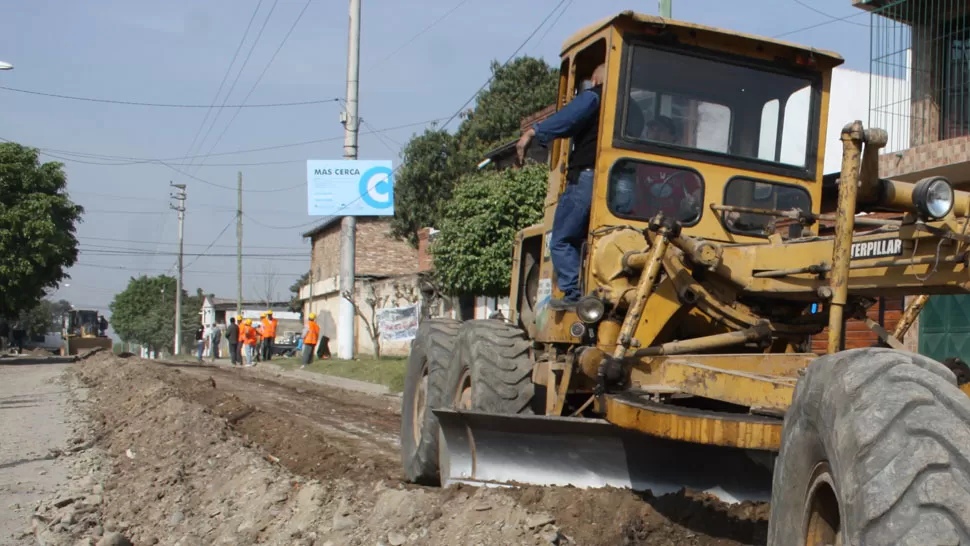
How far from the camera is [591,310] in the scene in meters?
5.92

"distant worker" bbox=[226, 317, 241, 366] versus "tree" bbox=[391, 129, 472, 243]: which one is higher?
"tree" bbox=[391, 129, 472, 243]

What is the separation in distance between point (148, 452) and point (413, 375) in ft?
11.8

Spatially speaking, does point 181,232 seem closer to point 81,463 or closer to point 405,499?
point 81,463

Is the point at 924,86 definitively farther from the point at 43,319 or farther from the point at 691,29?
the point at 43,319

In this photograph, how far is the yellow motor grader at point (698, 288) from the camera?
4.21 meters

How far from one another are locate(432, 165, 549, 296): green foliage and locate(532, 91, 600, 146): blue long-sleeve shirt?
1757cm

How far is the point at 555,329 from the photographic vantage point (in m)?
6.60

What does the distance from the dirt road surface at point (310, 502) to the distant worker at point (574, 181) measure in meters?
1.32

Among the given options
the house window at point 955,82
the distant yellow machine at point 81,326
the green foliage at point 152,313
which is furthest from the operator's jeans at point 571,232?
the green foliage at point 152,313

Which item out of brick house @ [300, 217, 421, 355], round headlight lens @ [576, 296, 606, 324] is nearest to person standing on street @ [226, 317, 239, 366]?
brick house @ [300, 217, 421, 355]

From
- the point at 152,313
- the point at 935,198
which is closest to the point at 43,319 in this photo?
the point at 152,313

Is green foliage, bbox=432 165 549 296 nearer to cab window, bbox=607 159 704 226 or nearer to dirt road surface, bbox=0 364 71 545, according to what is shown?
dirt road surface, bbox=0 364 71 545

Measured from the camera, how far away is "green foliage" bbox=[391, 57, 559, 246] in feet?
142

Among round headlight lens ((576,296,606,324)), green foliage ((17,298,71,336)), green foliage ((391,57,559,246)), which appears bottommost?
green foliage ((17,298,71,336))
